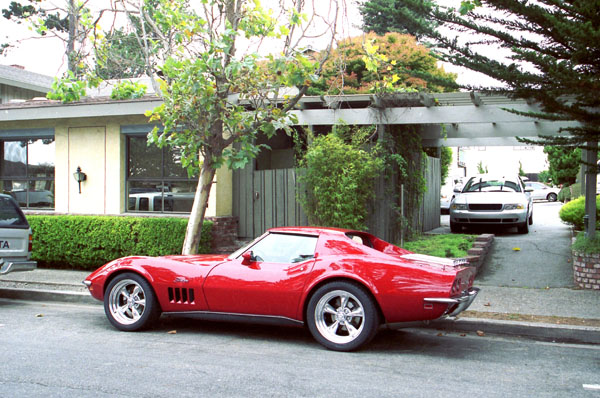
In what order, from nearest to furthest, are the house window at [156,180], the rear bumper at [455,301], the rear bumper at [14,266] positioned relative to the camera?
the rear bumper at [455,301] < the rear bumper at [14,266] < the house window at [156,180]

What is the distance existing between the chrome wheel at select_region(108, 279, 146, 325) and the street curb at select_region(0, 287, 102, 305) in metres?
2.18

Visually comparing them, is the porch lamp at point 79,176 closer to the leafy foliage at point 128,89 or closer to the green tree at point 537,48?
the leafy foliage at point 128,89

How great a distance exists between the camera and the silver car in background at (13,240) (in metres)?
9.12

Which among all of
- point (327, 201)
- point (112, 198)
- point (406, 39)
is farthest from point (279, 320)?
point (406, 39)

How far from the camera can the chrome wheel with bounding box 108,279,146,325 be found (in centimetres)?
687

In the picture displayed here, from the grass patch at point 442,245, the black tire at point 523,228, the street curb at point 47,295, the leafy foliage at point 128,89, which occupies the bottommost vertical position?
the street curb at point 47,295

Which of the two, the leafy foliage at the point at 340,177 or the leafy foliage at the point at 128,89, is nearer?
the leafy foliage at the point at 340,177

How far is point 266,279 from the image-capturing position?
20.4 feet

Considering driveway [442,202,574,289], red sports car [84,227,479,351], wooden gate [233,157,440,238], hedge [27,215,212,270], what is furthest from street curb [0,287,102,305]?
driveway [442,202,574,289]

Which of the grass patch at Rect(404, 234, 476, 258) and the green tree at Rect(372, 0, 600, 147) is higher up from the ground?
the green tree at Rect(372, 0, 600, 147)

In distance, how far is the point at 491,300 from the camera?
8.34 metres

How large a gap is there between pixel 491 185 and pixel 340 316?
10.5 m

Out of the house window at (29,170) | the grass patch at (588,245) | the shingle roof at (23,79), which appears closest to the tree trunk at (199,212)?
the grass patch at (588,245)

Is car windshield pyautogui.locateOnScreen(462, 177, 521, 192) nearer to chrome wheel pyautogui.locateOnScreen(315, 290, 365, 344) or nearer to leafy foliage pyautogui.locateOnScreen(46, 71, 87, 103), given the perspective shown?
leafy foliage pyautogui.locateOnScreen(46, 71, 87, 103)
